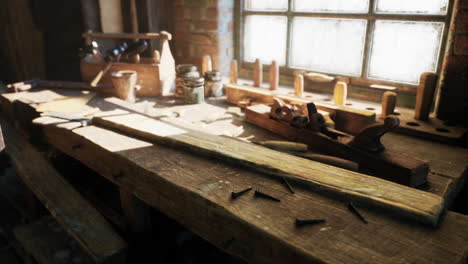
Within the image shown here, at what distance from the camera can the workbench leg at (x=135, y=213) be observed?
2049mm

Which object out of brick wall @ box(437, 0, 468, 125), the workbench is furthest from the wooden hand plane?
brick wall @ box(437, 0, 468, 125)

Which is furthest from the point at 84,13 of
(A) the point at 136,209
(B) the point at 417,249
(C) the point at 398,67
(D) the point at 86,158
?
(B) the point at 417,249

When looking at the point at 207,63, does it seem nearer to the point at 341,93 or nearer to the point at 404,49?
the point at 341,93

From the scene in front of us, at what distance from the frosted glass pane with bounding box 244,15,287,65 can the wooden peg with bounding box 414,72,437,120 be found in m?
1.39

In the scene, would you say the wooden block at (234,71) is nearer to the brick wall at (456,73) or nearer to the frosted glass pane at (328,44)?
the frosted glass pane at (328,44)

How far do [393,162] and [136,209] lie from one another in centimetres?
143

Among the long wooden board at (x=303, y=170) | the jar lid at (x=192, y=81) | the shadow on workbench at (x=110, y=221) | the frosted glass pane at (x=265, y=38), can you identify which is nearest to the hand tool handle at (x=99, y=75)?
the shadow on workbench at (x=110, y=221)

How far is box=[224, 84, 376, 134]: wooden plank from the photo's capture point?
2260 millimetres

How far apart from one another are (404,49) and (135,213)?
7.50 ft

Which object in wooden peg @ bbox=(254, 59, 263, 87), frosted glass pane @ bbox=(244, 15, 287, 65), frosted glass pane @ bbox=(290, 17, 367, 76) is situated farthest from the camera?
frosted glass pane @ bbox=(244, 15, 287, 65)

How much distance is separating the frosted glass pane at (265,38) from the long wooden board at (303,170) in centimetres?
164

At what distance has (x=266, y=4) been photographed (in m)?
3.39

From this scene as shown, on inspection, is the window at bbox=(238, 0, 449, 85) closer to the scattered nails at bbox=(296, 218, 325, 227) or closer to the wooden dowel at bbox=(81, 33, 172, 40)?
the wooden dowel at bbox=(81, 33, 172, 40)

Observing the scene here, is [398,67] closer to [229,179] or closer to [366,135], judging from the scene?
[366,135]
